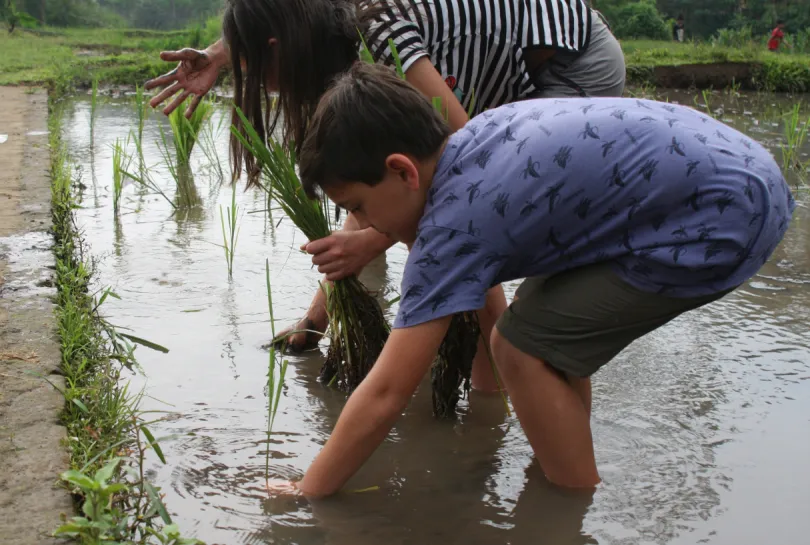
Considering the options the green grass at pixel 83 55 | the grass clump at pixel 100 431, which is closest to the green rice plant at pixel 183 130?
the grass clump at pixel 100 431

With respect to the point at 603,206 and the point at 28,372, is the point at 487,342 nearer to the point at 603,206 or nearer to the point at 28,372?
the point at 603,206

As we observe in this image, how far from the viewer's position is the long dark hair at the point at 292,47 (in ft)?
7.23

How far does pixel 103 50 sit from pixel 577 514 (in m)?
11.8

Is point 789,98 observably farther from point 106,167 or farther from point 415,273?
point 415,273

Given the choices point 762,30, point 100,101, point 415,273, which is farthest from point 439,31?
point 762,30

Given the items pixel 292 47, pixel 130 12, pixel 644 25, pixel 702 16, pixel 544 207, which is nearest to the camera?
pixel 544 207

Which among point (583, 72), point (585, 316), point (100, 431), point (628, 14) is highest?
point (628, 14)

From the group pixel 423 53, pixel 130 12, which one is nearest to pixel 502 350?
pixel 423 53

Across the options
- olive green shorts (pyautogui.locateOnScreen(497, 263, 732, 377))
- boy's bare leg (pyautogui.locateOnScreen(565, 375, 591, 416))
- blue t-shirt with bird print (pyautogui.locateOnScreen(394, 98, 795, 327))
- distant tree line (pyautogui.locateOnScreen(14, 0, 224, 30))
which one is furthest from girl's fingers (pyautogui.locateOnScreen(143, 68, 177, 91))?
distant tree line (pyautogui.locateOnScreen(14, 0, 224, 30))

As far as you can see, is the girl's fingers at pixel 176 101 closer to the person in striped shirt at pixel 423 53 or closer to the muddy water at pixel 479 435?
the person in striped shirt at pixel 423 53

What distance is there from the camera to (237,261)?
3.53 meters

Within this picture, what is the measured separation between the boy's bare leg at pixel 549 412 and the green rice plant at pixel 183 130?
307cm

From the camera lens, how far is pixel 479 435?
2.25 metres

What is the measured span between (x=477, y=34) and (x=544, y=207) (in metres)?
0.82
